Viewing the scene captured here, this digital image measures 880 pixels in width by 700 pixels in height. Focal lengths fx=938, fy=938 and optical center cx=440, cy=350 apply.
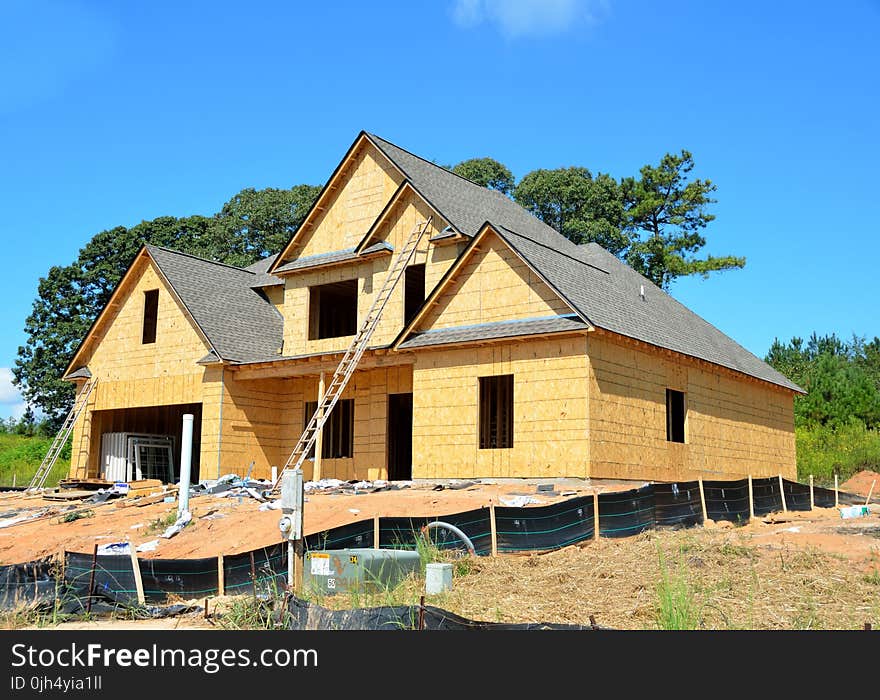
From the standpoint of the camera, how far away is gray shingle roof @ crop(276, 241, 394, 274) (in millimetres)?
26906

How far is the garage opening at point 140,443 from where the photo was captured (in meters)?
31.2

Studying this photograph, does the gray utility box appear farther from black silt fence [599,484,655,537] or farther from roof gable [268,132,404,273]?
roof gable [268,132,404,273]

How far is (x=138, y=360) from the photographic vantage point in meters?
30.5

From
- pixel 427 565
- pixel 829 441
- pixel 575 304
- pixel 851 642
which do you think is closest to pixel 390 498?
pixel 575 304

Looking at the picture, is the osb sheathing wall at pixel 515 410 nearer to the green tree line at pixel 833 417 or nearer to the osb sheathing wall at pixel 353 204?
the osb sheathing wall at pixel 353 204

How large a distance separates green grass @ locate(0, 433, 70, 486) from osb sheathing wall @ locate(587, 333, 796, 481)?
25.7m

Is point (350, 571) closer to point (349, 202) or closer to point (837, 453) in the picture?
point (349, 202)

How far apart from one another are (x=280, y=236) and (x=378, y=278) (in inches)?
1125

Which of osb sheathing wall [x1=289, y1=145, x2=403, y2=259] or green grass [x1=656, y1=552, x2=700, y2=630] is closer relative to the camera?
green grass [x1=656, y1=552, x2=700, y2=630]

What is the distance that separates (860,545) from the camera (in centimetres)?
1464

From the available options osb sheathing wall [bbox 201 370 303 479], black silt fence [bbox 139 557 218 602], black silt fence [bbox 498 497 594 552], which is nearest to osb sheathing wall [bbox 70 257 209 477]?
osb sheathing wall [bbox 201 370 303 479]

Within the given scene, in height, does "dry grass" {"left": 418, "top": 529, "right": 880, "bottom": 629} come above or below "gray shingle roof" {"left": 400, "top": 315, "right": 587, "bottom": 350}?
below

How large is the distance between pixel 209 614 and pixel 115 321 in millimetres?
22169

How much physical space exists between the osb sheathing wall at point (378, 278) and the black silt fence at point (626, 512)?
1047 cm
